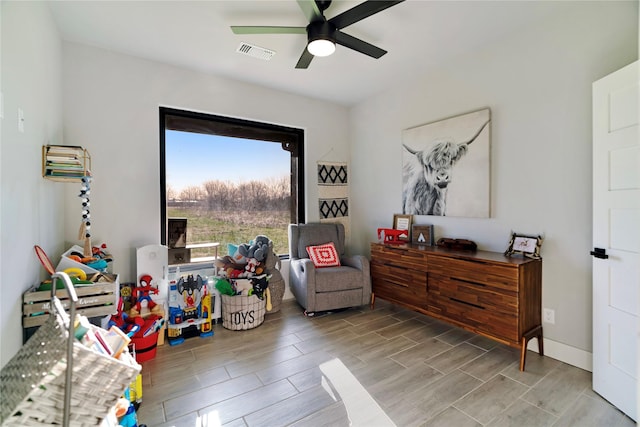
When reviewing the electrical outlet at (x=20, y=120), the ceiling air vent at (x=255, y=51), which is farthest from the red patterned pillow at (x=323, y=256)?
the electrical outlet at (x=20, y=120)

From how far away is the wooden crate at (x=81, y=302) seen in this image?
5.26 feet

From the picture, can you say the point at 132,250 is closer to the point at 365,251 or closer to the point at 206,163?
the point at 206,163

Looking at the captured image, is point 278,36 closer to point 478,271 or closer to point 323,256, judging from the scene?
point 323,256

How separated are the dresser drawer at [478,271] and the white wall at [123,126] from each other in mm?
2817

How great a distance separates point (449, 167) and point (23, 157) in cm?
330

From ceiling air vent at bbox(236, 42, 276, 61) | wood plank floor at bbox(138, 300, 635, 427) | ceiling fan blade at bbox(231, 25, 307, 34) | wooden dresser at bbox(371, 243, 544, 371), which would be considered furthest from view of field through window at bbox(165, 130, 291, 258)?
wooden dresser at bbox(371, 243, 544, 371)

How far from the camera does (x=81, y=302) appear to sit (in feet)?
5.97

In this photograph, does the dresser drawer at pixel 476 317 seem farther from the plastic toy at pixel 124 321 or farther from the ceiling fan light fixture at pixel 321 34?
the plastic toy at pixel 124 321

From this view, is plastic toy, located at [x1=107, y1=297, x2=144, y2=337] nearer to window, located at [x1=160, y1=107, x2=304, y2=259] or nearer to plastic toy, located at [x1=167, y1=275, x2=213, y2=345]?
plastic toy, located at [x1=167, y1=275, x2=213, y2=345]

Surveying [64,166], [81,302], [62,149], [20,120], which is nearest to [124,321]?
[81,302]

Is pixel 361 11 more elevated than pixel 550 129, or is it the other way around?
pixel 361 11

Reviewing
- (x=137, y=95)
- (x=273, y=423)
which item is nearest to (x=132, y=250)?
(x=137, y=95)

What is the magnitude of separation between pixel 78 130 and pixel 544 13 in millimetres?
4045

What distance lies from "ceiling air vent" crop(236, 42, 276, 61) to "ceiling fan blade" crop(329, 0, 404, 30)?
95 centimetres
